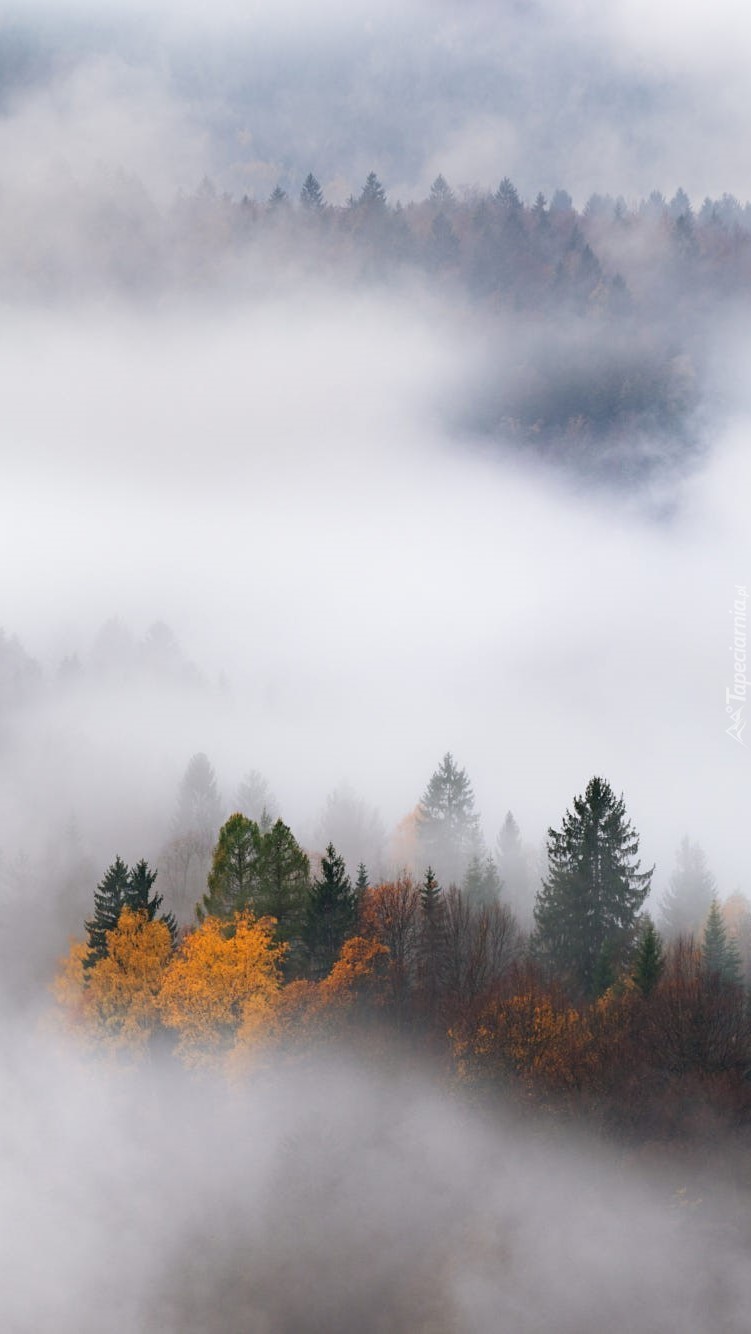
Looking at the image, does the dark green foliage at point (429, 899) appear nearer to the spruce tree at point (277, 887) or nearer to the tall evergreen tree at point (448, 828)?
the spruce tree at point (277, 887)

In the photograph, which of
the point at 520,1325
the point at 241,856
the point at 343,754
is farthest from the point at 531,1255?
the point at 343,754

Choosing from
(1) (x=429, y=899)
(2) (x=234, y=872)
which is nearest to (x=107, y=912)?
(2) (x=234, y=872)

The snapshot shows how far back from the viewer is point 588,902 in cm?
6425

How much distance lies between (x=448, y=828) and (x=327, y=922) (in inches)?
1410

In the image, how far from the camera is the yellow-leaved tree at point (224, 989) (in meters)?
60.7

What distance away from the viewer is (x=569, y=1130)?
51.4 meters

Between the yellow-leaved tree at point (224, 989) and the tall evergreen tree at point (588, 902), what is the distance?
1566 cm

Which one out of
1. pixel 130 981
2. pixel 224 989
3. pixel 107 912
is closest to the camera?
pixel 224 989

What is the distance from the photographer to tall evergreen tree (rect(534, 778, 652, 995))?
6388 cm

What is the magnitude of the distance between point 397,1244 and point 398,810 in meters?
91.6

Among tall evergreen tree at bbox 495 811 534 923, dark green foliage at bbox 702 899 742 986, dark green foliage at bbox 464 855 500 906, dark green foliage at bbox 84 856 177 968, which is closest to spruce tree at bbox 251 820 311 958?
dark green foliage at bbox 84 856 177 968

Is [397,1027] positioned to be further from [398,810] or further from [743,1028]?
[398,810]

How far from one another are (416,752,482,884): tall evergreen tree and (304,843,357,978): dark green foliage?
33.6m

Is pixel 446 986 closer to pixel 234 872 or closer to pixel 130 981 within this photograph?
pixel 234 872
